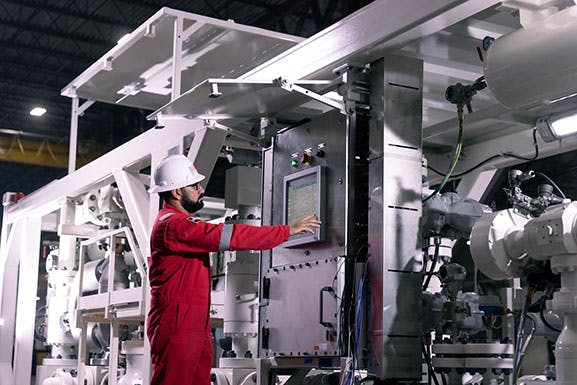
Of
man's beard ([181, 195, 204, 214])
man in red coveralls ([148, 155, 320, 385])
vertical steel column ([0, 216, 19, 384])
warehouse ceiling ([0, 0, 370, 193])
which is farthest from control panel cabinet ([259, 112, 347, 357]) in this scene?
warehouse ceiling ([0, 0, 370, 193])

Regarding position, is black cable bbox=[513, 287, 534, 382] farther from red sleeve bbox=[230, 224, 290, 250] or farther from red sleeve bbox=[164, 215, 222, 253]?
red sleeve bbox=[164, 215, 222, 253]

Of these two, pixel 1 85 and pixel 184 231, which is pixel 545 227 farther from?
pixel 1 85

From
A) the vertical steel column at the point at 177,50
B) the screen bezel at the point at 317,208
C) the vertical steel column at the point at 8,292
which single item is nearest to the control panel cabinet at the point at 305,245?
the screen bezel at the point at 317,208

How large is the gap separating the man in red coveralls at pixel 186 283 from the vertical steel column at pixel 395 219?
43 centimetres

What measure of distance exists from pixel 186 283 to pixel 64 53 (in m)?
12.7

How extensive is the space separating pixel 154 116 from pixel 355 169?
1625 mm

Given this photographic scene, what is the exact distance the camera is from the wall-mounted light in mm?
4203

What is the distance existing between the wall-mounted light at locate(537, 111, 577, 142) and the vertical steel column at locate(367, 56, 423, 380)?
65 cm

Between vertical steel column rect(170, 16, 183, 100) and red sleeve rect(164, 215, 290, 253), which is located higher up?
vertical steel column rect(170, 16, 183, 100)

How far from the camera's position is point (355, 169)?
4.70 meters

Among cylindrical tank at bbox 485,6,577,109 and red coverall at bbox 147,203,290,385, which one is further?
red coverall at bbox 147,203,290,385

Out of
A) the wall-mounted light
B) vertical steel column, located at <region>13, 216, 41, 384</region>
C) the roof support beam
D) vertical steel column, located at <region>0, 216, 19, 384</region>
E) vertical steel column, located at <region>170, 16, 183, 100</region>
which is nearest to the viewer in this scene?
the roof support beam

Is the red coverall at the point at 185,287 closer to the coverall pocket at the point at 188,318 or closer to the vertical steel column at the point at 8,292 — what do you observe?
the coverall pocket at the point at 188,318

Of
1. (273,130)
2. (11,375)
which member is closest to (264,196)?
(273,130)
